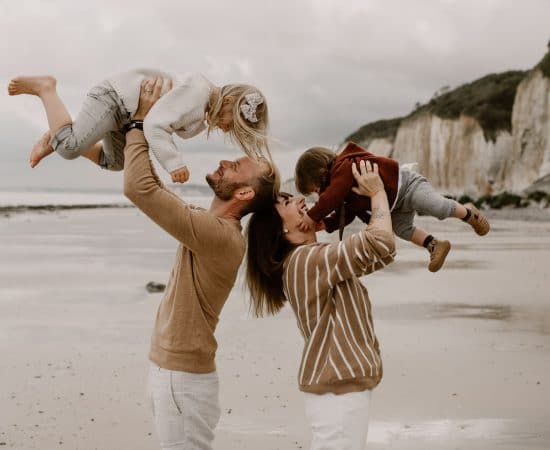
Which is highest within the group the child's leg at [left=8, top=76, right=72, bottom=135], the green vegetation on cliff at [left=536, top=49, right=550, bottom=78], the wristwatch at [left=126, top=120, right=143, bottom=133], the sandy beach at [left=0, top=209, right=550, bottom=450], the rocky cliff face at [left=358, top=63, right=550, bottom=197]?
the child's leg at [left=8, top=76, right=72, bottom=135]

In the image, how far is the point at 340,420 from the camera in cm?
304

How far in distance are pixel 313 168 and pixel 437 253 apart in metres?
0.83


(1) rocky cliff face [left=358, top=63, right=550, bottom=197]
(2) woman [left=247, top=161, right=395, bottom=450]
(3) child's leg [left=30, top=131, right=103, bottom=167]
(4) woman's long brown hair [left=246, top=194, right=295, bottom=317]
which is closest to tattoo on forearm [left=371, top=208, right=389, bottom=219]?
(2) woman [left=247, top=161, right=395, bottom=450]

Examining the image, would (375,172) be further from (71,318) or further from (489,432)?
(71,318)

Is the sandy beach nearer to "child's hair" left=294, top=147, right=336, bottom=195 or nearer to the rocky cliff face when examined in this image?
"child's hair" left=294, top=147, right=336, bottom=195

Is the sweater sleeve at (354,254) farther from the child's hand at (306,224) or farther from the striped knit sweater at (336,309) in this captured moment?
the child's hand at (306,224)

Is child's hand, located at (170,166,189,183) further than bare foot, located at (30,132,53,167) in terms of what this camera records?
No

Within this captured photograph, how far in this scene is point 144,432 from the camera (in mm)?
5773

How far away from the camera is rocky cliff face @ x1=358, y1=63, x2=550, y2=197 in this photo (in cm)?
4250

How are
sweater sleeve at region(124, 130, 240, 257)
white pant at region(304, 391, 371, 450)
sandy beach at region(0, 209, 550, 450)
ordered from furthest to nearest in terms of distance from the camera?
sandy beach at region(0, 209, 550, 450) → sweater sleeve at region(124, 130, 240, 257) → white pant at region(304, 391, 371, 450)

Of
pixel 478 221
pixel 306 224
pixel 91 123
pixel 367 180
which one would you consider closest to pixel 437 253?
pixel 478 221

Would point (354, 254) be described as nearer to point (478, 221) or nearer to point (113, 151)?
point (113, 151)

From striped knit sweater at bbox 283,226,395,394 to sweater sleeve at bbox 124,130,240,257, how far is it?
327 mm

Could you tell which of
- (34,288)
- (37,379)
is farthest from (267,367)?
(34,288)
